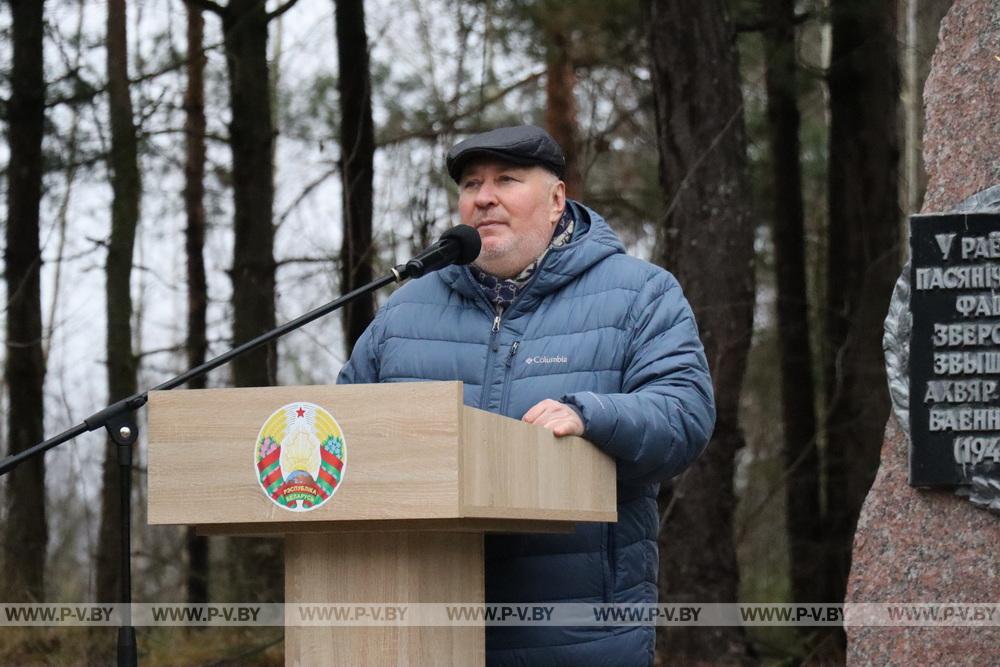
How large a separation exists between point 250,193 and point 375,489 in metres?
6.52

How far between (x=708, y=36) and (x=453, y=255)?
4376 millimetres

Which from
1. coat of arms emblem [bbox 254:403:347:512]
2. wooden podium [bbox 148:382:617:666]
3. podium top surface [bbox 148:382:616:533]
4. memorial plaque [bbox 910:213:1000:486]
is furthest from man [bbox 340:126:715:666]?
memorial plaque [bbox 910:213:1000:486]

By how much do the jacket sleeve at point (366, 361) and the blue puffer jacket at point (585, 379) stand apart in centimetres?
4

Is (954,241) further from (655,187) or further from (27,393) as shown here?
(655,187)

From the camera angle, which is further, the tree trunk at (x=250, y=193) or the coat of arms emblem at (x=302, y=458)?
the tree trunk at (x=250, y=193)

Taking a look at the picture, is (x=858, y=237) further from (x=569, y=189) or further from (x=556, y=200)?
(x=556, y=200)

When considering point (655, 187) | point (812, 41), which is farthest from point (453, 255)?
point (812, 41)

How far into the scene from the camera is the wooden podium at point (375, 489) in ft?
8.65

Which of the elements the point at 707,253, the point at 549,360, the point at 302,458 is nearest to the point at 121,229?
the point at 707,253

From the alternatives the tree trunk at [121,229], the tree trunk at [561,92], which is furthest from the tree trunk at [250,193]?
the tree trunk at [561,92]

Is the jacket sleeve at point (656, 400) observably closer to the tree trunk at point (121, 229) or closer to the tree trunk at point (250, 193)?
the tree trunk at point (250, 193)

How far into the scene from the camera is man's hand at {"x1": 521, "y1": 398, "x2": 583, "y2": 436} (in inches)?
119

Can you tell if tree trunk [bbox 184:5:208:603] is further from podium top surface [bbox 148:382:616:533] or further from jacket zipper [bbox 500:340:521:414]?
podium top surface [bbox 148:382:616:533]

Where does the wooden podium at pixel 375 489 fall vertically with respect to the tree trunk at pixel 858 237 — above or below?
below
